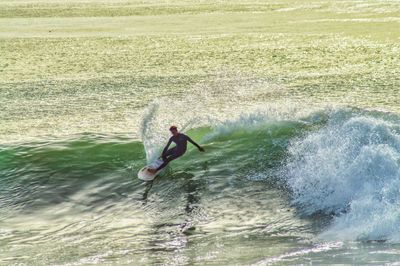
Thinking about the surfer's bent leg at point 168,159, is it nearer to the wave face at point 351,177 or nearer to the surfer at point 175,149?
the surfer at point 175,149

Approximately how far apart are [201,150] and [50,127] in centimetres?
759

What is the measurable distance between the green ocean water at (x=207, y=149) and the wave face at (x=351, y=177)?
4cm

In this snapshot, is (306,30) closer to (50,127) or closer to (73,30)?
(73,30)

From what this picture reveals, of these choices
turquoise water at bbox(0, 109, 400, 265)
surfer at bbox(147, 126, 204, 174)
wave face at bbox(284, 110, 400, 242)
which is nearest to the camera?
turquoise water at bbox(0, 109, 400, 265)

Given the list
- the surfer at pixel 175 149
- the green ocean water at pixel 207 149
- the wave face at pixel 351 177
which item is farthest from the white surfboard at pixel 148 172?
the wave face at pixel 351 177

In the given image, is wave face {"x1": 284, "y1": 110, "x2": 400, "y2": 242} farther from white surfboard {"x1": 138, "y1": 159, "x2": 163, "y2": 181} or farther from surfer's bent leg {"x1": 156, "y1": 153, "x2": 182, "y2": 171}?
white surfboard {"x1": 138, "y1": 159, "x2": 163, "y2": 181}

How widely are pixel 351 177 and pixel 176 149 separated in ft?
15.8

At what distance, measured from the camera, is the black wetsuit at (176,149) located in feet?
59.4

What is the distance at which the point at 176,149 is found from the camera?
18.2 metres

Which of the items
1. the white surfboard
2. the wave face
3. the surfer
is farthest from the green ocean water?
the surfer

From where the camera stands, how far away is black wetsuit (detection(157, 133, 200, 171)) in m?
18.1

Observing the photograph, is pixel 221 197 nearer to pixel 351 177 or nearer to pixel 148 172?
pixel 148 172

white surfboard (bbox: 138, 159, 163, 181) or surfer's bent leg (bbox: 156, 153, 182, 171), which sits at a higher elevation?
surfer's bent leg (bbox: 156, 153, 182, 171)

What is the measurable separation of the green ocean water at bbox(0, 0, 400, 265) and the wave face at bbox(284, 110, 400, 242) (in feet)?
0.14
